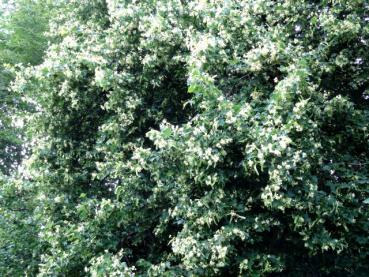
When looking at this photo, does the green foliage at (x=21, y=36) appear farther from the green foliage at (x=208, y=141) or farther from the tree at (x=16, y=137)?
the green foliage at (x=208, y=141)

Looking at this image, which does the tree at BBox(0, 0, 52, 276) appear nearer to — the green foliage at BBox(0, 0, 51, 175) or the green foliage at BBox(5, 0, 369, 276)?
the green foliage at BBox(0, 0, 51, 175)

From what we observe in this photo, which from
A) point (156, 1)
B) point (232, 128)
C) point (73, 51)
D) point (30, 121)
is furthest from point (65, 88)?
point (232, 128)

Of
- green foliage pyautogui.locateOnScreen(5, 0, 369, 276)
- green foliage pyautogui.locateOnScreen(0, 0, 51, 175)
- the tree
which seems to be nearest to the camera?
green foliage pyautogui.locateOnScreen(5, 0, 369, 276)

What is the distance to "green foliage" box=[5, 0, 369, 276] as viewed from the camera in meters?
5.32

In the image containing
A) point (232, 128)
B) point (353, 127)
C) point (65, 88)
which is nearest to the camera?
point (232, 128)

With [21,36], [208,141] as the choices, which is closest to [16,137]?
[21,36]

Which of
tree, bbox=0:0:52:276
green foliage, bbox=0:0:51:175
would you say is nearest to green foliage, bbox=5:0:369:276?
tree, bbox=0:0:52:276

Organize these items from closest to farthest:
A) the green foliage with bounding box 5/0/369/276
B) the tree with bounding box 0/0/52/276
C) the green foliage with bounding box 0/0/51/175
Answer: the green foliage with bounding box 5/0/369/276 < the tree with bounding box 0/0/52/276 < the green foliage with bounding box 0/0/51/175

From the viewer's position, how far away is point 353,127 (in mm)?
6246

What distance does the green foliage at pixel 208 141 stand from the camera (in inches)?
209

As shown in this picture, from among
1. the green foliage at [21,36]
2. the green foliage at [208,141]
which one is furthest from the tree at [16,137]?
the green foliage at [208,141]

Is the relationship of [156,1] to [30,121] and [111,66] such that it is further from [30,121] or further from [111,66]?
[30,121]

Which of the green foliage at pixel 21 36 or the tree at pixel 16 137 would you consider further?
the green foliage at pixel 21 36

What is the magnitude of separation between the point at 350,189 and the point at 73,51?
194 inches
